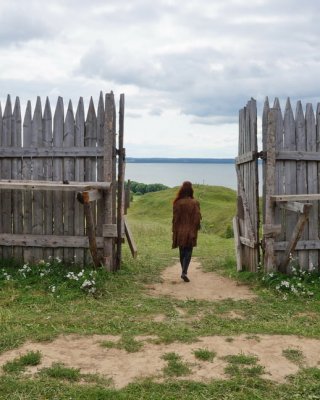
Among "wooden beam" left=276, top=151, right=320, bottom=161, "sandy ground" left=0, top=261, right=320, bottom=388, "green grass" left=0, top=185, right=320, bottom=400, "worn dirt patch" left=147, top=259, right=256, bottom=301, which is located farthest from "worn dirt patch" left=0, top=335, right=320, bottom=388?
"wooden beam" left=276, top=151, right=320, bottom=161

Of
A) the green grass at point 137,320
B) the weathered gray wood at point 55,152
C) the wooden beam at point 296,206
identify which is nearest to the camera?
the green grass at point 137,320

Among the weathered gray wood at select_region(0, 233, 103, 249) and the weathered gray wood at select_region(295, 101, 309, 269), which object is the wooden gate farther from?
the weathered gray wood at select_region(0, 233, 103, 249)

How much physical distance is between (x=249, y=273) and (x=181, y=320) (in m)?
3.37

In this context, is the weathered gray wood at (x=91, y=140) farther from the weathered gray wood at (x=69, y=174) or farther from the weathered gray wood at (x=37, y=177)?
the weathered gray wood at (x=37, y=177)

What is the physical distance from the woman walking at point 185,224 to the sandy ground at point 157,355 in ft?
12.9

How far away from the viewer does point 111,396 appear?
15.1ft

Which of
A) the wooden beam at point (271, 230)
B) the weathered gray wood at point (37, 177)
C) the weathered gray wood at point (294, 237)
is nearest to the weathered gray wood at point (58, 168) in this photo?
the weathered gray wood at point (37, 177)

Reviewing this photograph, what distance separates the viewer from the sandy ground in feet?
17.1

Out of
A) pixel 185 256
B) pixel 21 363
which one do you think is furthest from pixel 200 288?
pixel 21 363

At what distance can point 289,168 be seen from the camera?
9875 mm

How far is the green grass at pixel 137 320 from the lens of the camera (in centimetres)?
475

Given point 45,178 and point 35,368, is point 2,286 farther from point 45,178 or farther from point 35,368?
point 35,368

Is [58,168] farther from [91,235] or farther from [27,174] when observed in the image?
[91,235]

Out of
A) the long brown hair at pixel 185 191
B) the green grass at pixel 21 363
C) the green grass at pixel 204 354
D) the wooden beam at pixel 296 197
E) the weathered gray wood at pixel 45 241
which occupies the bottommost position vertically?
the green grass at pixel 204 354
